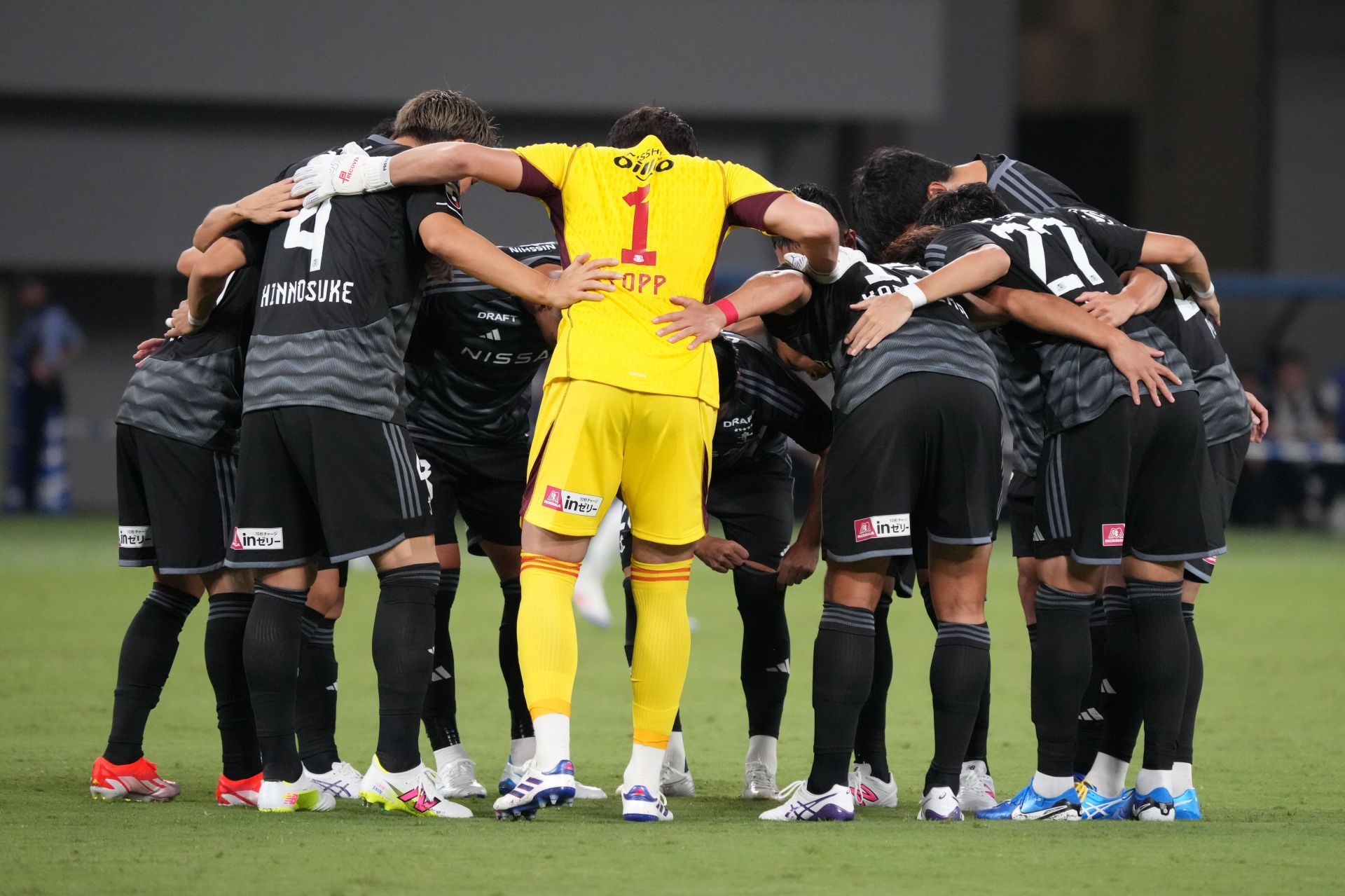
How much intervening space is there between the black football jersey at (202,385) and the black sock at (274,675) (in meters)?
0.68

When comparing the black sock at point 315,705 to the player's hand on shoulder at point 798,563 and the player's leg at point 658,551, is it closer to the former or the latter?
the player's leg at point 658,551

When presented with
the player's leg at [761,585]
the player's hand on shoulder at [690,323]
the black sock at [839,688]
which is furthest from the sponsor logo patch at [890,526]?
the player's leg at [761,585]

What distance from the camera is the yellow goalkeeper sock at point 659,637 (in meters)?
4.55

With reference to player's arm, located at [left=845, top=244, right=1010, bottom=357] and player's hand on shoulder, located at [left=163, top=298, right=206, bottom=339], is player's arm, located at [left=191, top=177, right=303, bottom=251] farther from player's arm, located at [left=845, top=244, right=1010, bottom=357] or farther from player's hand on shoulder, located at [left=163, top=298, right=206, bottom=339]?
player's arm, located at [left=845, top=244, right=1010, bottom=357]

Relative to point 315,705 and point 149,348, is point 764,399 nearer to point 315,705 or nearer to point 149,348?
point 315,705

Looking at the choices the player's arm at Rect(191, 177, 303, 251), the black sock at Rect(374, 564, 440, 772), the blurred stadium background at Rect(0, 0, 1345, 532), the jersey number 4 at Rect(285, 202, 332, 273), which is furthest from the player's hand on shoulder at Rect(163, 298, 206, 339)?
the blurred stadium background at Rect(0, 0, 1345, 532)

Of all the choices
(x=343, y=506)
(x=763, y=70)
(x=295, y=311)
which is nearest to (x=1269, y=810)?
(x=343, y=506)

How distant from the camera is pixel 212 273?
4.82 m

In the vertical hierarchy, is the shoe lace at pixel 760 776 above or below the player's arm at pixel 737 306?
below

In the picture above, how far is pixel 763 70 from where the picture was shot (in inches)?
703

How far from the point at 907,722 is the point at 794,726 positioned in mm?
484

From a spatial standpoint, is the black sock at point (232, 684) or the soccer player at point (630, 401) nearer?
→ the soccer player at point (630, 401)

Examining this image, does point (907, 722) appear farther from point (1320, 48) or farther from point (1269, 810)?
point (1320, 48)

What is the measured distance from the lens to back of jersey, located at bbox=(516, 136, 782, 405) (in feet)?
14.6
